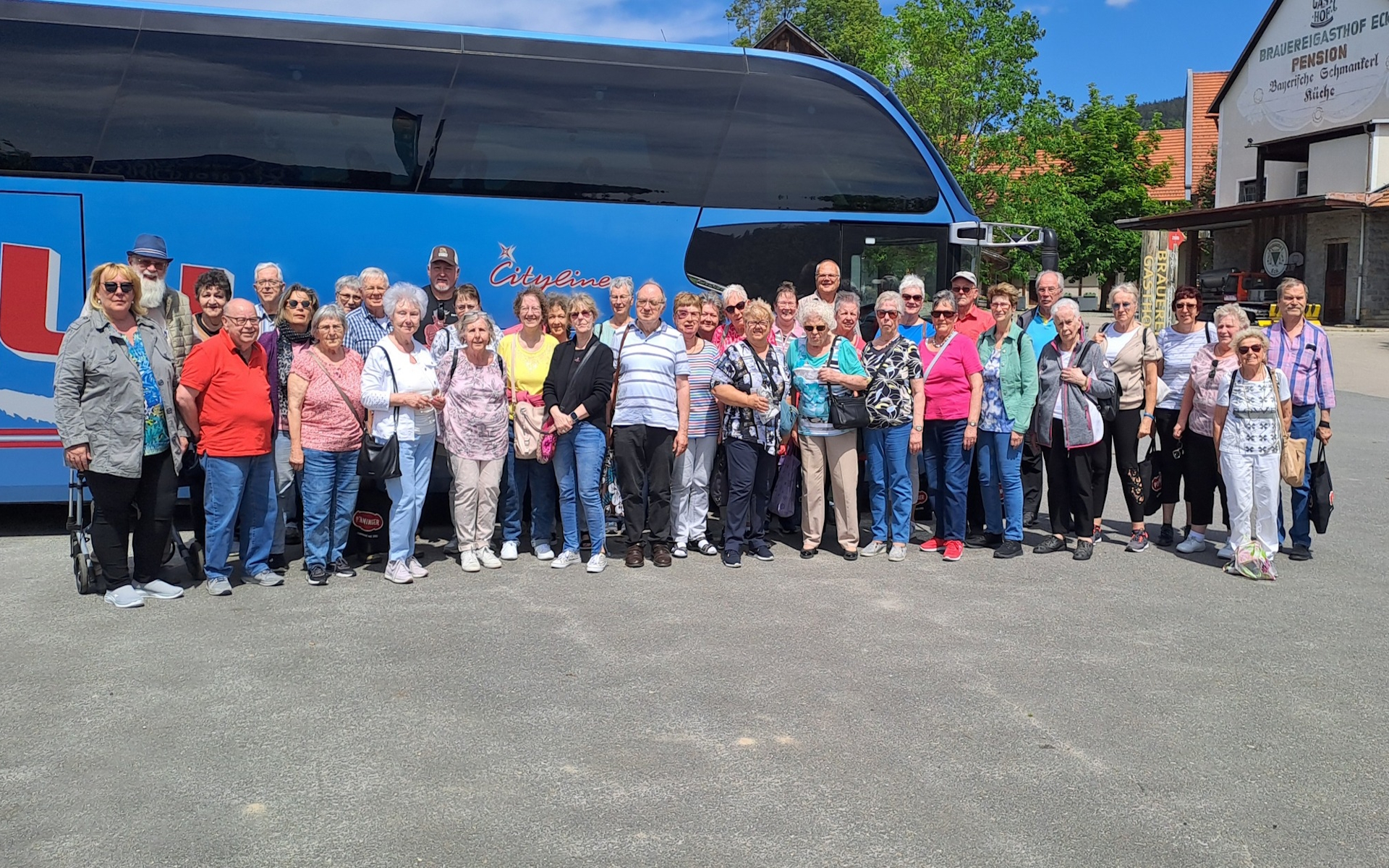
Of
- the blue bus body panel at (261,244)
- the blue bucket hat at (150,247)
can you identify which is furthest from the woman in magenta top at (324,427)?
the blue bus body panel at (261,244)

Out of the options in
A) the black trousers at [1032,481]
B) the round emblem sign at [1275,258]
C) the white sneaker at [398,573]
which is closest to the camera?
the white sneaker at [398,573]

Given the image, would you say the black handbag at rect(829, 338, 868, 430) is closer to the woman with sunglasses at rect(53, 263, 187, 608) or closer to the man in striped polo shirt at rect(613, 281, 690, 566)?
the man in striped polo shirt at rect(613, 281, 690, 566)

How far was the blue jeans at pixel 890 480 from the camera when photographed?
733 centimetres

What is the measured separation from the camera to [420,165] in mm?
8125

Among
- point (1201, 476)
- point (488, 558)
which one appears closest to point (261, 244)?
point (488, 558)

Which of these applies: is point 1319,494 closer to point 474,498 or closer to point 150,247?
point 474,498

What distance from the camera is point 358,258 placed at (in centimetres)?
802

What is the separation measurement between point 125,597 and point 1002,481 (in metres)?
5.41

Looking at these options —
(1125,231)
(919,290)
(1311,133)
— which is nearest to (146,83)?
(919,290)

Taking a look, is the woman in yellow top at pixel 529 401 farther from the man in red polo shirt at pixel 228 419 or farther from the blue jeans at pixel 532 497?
the man in red polo shirt at pixel 228 419

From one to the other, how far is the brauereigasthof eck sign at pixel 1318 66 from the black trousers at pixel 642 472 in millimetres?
33872

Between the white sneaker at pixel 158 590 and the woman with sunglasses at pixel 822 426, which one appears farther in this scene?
the woman with sunglasses at pixel 822 426

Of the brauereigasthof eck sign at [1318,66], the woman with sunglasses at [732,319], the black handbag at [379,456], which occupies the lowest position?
the black handbag at [379,456]

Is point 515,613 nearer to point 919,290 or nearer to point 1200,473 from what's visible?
point 919,290
